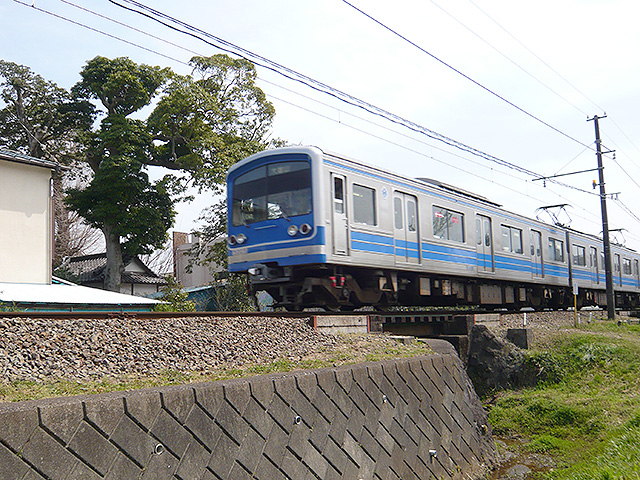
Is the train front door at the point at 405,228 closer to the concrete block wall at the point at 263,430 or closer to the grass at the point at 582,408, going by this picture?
the grass at the point at 582,408

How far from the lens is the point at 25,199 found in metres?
15.3

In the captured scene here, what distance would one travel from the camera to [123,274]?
26.8 meters

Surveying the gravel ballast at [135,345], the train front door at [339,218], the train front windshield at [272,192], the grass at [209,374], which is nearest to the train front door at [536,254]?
the train front door at [339,218]

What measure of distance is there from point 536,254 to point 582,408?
8.39 meters

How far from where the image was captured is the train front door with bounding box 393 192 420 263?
33.7 feet

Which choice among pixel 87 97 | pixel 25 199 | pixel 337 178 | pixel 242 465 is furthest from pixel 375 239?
pixel 87 97

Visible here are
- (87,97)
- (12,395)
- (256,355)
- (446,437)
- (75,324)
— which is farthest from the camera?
(87,97)

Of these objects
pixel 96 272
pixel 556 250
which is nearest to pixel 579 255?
pixel 556 250

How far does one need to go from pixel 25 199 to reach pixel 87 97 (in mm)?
9962

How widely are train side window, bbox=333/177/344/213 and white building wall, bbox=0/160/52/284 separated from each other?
989 centimetres

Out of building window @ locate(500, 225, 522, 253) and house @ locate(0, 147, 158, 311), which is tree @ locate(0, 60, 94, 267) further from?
building window @ locate(500, 225, 522, 253)

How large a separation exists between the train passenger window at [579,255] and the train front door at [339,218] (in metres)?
12.9

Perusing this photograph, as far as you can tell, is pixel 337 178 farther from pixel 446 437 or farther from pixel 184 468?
pixel 184 468

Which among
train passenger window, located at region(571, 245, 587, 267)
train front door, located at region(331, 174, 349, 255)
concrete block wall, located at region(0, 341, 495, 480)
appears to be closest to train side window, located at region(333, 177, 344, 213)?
train front door, located at region(331, 174, 349, 255)
